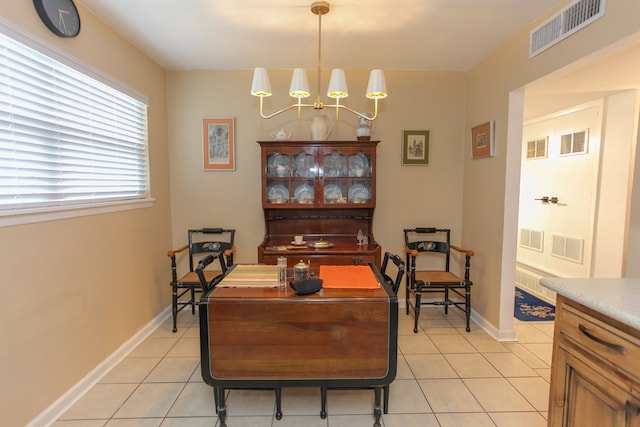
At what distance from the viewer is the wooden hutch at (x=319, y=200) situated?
9.70 feet

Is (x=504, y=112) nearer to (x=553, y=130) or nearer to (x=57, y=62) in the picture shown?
(x=553, y=130)

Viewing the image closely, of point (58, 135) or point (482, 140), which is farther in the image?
point (482, 140)

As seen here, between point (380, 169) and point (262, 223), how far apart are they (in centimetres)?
139

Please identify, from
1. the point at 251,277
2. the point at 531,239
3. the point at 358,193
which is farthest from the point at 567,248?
the point at 251,277

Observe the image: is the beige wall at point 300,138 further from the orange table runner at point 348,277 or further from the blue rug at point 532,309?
the orange table runner at point 348,277

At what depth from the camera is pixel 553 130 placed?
13.6 ft

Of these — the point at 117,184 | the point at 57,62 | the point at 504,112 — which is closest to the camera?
the point at 57,62

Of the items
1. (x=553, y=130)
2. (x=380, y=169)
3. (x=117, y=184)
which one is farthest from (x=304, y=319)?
(x=553, y=130)

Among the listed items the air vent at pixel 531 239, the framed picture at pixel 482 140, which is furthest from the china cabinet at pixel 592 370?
the air vent at pixel 531 239

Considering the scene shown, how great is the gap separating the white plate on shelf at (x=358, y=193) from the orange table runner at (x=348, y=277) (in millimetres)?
1108

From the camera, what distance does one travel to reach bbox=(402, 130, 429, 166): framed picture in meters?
3.45

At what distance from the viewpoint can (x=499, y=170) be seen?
2.81 m

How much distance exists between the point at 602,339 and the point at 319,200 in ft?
7.52

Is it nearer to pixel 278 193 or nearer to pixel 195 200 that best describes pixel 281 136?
pixel 278 193
